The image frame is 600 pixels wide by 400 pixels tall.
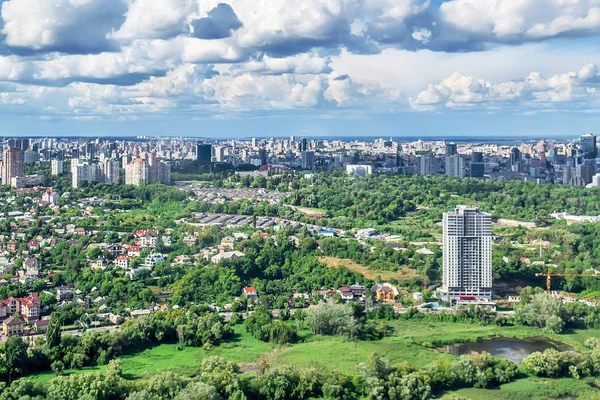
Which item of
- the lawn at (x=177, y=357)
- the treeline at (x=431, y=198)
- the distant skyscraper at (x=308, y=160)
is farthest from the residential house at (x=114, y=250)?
the distant skyscraper at (x=308, y=160)

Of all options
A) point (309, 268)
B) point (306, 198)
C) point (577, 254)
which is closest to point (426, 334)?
point (309, 268)

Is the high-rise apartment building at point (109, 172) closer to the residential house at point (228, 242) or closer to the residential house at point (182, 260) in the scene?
the residential house at point (228, 242)

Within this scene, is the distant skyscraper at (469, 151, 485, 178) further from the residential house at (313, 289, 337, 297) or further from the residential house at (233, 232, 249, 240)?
the residential house at (313, 289, 337, 297)

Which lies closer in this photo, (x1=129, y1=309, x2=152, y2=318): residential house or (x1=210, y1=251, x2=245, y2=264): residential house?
(x1=129, y1=309, x2=152, y2=318): residential house

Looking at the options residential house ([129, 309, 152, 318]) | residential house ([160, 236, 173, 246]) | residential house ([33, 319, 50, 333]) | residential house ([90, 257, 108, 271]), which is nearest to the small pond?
residential house ([129, 309, 152, 318])

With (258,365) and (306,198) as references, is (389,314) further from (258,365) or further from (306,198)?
(306,198)

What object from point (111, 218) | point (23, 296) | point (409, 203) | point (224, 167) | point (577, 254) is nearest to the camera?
point (23, 296)
